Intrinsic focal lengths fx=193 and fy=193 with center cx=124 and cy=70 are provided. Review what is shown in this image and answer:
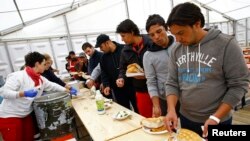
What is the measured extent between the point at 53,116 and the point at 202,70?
188 centimetres

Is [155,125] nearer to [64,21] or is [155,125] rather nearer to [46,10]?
[46,10]

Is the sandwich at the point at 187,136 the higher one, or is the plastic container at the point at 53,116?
the sandwich at the point at 187,136

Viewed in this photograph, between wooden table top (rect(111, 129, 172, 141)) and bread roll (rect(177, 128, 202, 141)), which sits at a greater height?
bread roll (rect(177, 128, 202, 141))

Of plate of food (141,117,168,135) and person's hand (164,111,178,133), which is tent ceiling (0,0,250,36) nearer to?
plate of food (141,117,168,135)

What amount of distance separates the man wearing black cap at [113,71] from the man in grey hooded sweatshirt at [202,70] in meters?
1.51

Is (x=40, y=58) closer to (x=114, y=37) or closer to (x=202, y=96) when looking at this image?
(x=202, y=96)

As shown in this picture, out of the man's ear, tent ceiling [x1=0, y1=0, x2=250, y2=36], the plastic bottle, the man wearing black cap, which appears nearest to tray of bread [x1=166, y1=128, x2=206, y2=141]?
the man's ear

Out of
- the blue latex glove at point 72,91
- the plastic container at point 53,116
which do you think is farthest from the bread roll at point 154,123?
the blue latex glove at point 72,91

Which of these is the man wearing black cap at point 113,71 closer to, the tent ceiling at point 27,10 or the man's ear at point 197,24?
the man's ear at point 197,24

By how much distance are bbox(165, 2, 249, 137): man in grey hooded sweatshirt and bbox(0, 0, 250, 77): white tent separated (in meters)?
4.72

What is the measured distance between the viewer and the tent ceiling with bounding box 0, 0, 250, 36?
4.82 m

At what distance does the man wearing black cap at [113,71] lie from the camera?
2.73m

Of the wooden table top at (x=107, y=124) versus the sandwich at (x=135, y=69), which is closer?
the wooden table top at (x=107, y=124)

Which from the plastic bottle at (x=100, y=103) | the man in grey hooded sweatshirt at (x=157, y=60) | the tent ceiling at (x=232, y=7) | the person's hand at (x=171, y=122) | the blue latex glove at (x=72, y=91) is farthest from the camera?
the tent ceiling at (x=232, y=7)
